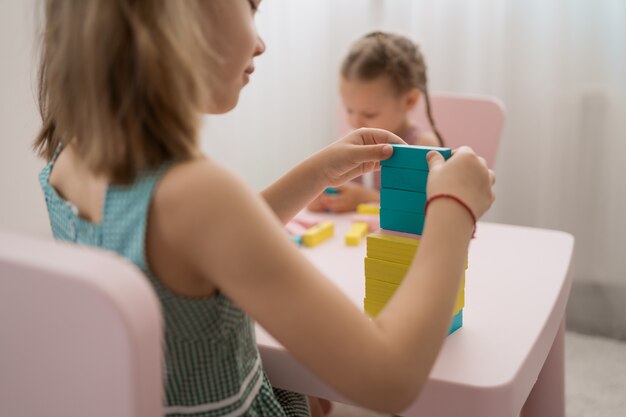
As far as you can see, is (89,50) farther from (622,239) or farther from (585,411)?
(622,239)

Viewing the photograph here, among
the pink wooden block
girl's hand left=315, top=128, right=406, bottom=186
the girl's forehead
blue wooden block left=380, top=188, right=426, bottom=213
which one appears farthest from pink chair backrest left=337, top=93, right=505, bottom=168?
blue wooden block left=380, top=188, right=426, bottom=213

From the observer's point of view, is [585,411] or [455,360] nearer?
[455,360]

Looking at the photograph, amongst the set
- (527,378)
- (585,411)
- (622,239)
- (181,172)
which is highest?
(181,172)

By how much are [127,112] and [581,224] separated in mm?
1754

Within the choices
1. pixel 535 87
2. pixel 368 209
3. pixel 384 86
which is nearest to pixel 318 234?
pixel 368 209

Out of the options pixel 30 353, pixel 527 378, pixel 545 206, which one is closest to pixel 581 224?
pixel 545 206

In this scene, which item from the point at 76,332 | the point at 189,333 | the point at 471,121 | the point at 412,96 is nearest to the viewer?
the point at 76,332

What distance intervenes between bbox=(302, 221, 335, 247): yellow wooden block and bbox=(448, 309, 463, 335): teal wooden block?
37 centimetres

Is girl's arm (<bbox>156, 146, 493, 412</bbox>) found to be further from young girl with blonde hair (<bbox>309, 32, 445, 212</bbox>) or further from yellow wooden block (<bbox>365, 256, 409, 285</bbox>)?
young girl with blonde hair (<bbox>309, 32, 445, 212</bbox>)

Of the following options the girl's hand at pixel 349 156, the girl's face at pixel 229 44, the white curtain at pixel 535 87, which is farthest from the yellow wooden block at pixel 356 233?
the white curtain at pixel 535 87

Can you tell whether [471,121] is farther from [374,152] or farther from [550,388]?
[374,152]

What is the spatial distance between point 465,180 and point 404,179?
0.12 meters

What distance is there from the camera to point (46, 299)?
500 millimetres

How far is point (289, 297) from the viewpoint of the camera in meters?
0.58
